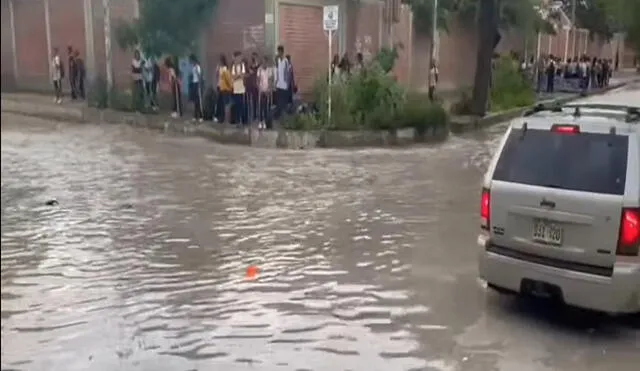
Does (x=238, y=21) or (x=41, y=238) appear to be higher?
(x=238, y=21)

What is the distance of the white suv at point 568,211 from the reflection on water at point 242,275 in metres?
0.46

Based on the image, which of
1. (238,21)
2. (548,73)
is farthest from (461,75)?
(238,21)

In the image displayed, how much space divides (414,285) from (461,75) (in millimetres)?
33176

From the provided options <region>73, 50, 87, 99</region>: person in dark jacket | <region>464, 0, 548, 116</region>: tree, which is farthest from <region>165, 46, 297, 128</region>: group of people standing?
<region>464, 0, 548, 116</region>: tree

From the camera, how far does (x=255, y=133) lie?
17.7 m

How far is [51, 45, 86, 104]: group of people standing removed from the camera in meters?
22.7

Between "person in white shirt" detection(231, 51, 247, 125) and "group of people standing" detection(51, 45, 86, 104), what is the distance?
18.1 ft

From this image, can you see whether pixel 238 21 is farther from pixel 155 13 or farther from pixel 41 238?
pixel 41 238

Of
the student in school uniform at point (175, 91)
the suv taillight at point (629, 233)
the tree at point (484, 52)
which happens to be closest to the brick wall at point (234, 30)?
the student in school uniform at point (175, 91)

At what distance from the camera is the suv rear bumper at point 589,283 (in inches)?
229

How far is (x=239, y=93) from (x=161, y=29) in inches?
158

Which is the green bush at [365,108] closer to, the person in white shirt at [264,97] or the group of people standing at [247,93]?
the person in white shirt at [264,97]

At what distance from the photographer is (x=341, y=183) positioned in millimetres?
13062

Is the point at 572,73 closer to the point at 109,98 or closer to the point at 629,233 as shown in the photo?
the point at 109,98
